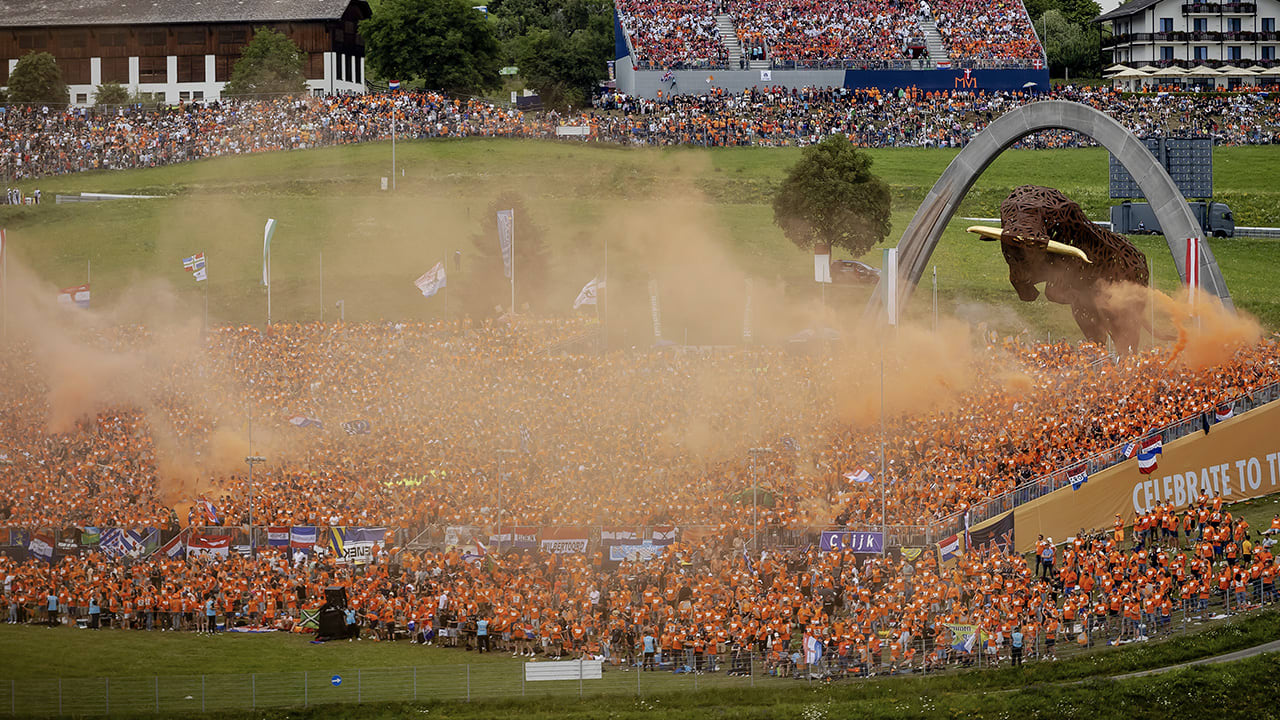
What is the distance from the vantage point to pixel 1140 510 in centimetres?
3712

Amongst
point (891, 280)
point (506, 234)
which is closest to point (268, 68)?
point (506, 234)

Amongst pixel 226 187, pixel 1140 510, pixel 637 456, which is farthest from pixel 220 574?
pixel 226 187

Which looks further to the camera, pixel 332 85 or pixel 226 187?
pixel 332 85

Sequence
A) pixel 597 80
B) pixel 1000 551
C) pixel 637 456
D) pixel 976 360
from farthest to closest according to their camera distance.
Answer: pixel 597 80 < pixel 976 360 < pixel 637 456 < pixel 1000 551

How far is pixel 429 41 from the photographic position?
9856cm

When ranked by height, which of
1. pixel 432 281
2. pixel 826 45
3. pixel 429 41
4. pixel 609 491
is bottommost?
pixel 609 491

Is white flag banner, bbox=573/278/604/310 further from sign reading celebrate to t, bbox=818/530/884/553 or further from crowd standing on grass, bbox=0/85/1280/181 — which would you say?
crowd standing on grass, bbox=0/85/1280/181

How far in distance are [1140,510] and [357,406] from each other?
2404 cm

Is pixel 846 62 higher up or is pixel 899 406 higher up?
pixel 846 62

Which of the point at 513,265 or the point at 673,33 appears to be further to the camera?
the point at 673,33

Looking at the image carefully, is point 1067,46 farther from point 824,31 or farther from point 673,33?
point 673,33

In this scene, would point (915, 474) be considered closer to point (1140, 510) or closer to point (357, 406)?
point (1140, 510)

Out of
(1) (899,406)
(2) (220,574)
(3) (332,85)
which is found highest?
(3) (332,85)

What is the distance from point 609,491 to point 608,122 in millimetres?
49072
